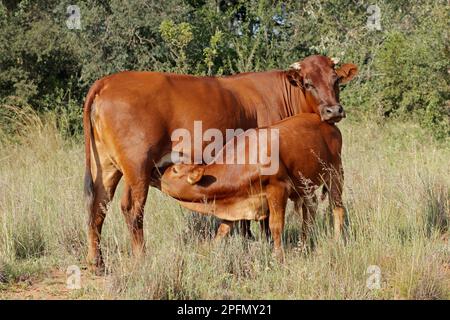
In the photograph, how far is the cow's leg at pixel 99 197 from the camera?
670 cm

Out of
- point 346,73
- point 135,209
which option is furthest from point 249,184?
point 346,73

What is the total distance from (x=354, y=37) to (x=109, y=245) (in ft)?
38.3

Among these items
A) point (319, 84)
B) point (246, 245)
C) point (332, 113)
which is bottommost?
point (246, 245)

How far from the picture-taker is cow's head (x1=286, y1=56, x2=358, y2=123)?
696 cm

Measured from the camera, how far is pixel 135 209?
6.39 meters

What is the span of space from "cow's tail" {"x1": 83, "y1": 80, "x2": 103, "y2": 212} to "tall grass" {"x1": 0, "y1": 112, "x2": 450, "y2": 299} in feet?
1.68

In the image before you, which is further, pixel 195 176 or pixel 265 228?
pixel 265 228

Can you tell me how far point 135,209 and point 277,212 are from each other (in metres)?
1.30

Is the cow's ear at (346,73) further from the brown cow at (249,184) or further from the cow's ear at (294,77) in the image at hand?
the brown cow at (249,184)

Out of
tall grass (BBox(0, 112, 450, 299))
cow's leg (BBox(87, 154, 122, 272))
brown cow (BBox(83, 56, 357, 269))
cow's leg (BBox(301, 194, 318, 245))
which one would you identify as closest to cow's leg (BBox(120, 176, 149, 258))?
brown cow (BBox(83, 56, 357, 269))

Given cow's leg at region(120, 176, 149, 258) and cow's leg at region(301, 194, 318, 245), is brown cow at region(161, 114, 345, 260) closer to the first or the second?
cow's leg at region(301, 194, 318, 245)

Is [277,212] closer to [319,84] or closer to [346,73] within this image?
[319,84]

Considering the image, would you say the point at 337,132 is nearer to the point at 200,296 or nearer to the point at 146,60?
the point at 200,296

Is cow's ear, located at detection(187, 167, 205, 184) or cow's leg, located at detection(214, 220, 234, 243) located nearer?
cow's ear, located at detection(187, 167, 205, 184)
